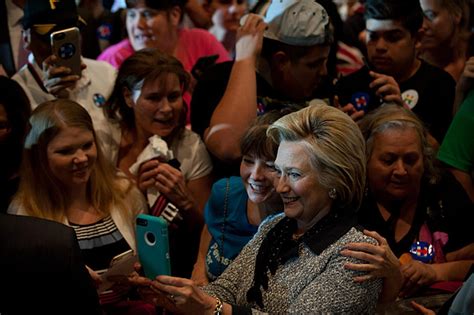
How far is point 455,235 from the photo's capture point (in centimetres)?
245

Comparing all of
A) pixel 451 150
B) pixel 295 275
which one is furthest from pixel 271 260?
pixel 451 150

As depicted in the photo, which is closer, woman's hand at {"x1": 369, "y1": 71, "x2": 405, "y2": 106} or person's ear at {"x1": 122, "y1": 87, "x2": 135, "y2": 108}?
woman's hand at {"x1": 369, "y1": 71, "x2": 405, "y2": 106}

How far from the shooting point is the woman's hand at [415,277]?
7.48 feet

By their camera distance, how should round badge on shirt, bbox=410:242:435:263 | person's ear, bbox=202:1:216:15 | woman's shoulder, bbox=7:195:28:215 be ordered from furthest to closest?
1. person's ear, bbox=202:1:216:15
2. woman's shoulder, bbox=7:195:28:215
3. round badge on shirt, bbox=410:242:435:263

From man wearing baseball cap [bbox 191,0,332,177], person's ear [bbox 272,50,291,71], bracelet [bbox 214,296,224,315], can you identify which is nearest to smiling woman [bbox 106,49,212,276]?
man wearing baseball cap [bbox 191,0,332,177]

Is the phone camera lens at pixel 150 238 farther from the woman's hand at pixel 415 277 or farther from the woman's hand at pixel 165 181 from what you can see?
the woman's hand at pixel 415 277

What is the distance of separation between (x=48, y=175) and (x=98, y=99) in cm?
48

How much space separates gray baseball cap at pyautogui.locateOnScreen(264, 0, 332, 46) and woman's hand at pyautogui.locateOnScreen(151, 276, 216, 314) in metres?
1.08

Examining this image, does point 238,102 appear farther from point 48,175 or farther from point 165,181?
point 48,175

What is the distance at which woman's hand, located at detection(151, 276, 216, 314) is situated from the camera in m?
1.88

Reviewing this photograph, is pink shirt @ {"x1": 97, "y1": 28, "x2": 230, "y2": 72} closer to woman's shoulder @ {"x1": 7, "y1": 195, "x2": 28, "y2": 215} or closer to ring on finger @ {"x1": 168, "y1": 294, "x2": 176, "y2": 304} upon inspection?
woman's shoulder @ {"x1": 7, "y1": 195, "x2": 28, "y2": 215}

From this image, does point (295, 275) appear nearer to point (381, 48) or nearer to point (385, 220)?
point (385, 220)

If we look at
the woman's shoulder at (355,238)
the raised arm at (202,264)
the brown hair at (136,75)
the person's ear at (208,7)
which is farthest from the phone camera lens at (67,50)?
the person's ear at (208,7)

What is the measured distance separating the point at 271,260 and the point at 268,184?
36cm
